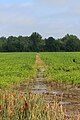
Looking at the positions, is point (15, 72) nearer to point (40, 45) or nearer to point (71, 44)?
point (71, 44)

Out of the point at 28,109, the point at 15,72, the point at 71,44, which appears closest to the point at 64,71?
the point at 15,72

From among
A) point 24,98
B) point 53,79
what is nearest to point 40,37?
point 53,79

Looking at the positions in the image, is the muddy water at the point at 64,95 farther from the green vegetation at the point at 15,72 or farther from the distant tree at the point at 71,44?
the distant tree at the point at 71,44

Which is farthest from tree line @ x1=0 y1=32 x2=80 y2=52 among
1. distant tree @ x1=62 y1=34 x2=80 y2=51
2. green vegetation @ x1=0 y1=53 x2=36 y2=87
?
green vegetation @ x1=0 y1=53 x2=36 y2=87

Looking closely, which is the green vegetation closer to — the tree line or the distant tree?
the distant tree

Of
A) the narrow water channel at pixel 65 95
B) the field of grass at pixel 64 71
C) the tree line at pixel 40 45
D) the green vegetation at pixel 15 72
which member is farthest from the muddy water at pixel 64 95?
the tree line at pixel 40 45

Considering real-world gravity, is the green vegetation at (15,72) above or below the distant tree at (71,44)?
below

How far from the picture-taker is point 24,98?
6.20 metres

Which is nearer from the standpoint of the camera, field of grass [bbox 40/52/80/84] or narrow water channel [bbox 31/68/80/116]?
narrow water channel [bbox 31/68/80/116]

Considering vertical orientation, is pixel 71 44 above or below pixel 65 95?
above

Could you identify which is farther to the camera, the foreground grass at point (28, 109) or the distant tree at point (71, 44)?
the distant tree at point (71, 44)

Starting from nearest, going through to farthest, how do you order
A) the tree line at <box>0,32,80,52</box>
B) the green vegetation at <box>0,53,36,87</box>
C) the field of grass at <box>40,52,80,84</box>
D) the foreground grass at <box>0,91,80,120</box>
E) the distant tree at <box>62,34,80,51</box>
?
the foreground grass at <box>0,91,80,120</box> < the green vegetation at <box>0,53,36,87</box> < the field of grass at <box>40,52,80,84</box> < the distant tree at <box>62,34,80,51</box> < the tree line at <box>0,32,80,52</box>

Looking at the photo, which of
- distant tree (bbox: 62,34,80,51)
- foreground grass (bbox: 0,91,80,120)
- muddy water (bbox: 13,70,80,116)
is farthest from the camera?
distant tree (bbox: 62,34,80,51)

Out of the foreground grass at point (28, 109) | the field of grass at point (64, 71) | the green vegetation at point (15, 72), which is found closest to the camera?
the foreground grass at point (28, 109)
